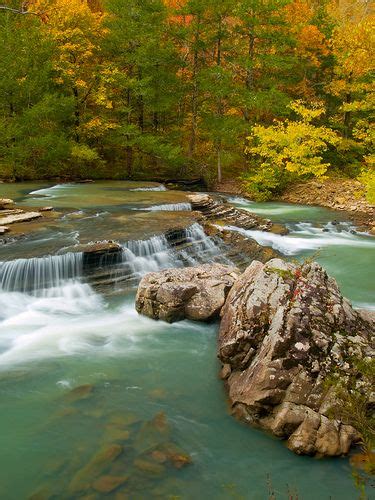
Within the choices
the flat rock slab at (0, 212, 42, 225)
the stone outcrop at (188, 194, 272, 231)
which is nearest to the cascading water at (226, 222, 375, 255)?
the stone outcrop at (188, 194, 272, 231)

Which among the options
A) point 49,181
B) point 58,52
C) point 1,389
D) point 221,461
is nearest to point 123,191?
point 49,181

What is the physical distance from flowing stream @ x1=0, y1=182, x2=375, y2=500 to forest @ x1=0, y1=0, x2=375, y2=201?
10.5 meters

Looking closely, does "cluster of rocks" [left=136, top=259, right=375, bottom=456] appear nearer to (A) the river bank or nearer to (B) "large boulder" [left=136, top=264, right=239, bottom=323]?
(B) "large boulder" [left=136, top=264, right=239, bottom=323]

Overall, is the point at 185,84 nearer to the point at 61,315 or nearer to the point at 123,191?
the point at 123,191

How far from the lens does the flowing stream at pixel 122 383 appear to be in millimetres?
4449

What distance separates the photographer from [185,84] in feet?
81.0

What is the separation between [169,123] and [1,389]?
2420 cm

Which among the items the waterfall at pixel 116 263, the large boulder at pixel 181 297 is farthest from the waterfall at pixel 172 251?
the large boulder at pixel 181 297

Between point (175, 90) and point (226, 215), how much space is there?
1283 centimetres

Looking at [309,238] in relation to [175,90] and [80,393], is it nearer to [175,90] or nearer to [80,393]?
[80,393]

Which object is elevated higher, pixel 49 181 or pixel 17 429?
pixel 49 181

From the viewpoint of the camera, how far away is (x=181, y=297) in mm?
8086

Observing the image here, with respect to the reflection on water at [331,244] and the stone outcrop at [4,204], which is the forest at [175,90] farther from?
the stone outcrop at [4,204]

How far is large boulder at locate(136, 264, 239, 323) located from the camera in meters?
8.01
